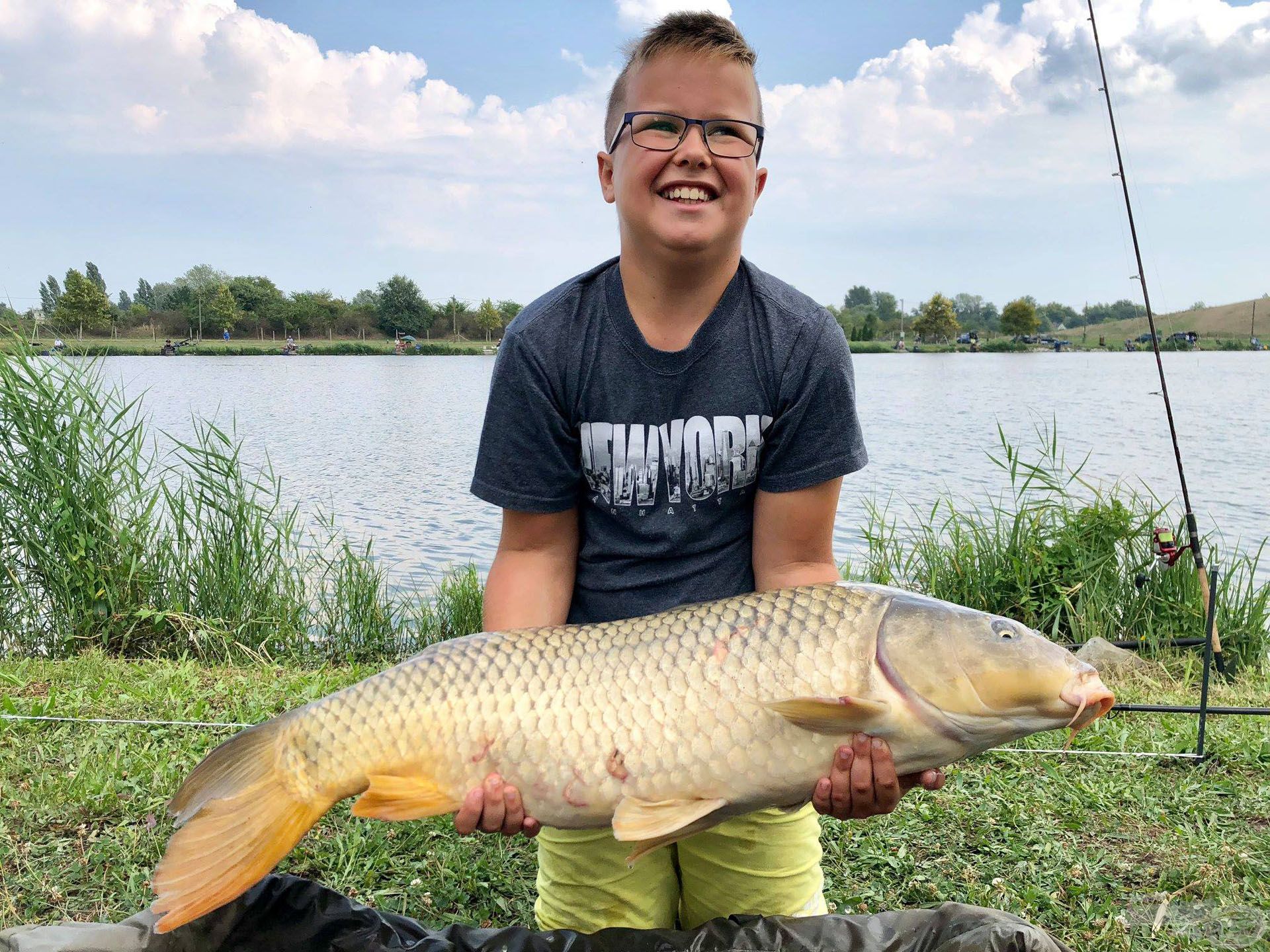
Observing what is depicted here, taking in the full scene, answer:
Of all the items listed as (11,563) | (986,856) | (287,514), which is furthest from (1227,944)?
(11,563)

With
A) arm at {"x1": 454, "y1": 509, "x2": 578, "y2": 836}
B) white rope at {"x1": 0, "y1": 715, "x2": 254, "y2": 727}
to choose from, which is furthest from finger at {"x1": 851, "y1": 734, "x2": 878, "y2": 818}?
white rope at {"x1": 0, "y1": 715, "x2": 254, "y2": 727}

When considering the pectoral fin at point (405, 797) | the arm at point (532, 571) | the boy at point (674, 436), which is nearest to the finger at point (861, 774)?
the boy at point (674, 436)

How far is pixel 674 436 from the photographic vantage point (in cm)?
179

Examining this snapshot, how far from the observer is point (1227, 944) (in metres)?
1.71

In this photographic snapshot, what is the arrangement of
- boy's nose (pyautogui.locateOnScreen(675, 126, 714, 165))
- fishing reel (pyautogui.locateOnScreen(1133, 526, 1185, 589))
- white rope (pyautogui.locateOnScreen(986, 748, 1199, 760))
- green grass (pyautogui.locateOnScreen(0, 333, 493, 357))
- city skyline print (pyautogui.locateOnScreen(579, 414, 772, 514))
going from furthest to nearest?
green grass (pyautogui.locateOnScreen(0, 333, 493, 357)) → fishing reel (pyautogui.locateOnScreen(1133, 526, 1185, 589)) → white rope (pyautogui.locateOnScreen(986, 748, 1199, 760)) → city skyline print (pyautogui.locateOnScreen(579, 414, 772, 514)) → boy's nose (pyautogui.locateOnScreen(675, 126, 714, 165))

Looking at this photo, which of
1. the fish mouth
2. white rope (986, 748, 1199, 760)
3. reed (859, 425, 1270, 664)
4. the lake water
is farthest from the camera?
the lake water

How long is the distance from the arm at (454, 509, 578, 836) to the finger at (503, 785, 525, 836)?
0.43 meters

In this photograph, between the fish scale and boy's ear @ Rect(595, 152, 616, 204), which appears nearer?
the fish scale

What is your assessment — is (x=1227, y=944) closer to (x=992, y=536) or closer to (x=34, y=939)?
(x=34, y=939)

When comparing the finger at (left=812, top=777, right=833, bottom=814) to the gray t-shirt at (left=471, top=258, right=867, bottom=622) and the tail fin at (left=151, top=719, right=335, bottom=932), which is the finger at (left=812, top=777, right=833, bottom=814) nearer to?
the gray t-shirt at (left=471, top=258, right=867, bottom=622)

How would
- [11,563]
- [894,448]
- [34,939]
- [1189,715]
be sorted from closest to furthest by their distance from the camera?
[34,939], [1189,715], [11,563], [894,448]

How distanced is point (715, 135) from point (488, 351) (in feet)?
112

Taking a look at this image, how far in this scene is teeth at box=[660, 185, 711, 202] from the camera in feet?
5.56

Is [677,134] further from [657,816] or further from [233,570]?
[233,570]
